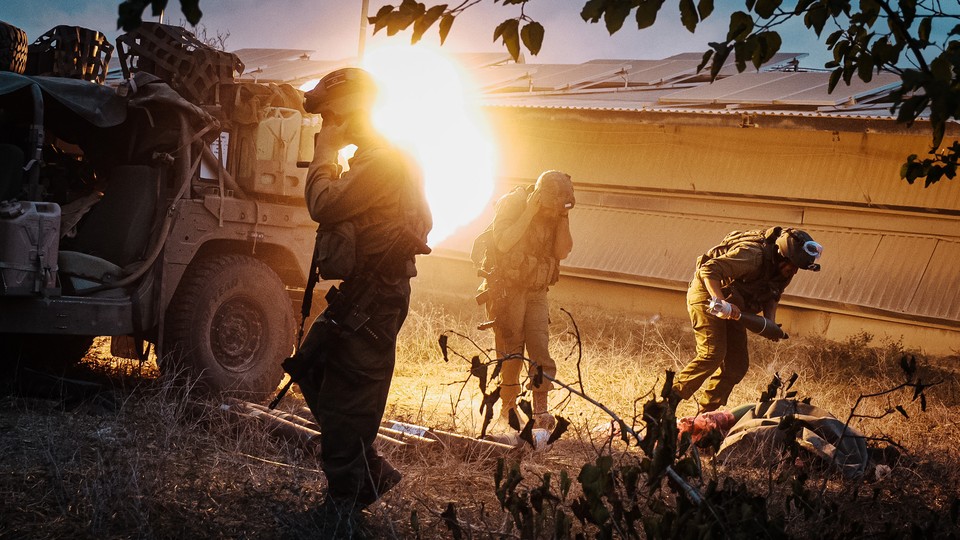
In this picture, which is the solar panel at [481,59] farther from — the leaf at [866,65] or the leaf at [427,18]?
the leaf at [427,18]

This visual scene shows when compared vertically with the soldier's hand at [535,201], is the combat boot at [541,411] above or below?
below

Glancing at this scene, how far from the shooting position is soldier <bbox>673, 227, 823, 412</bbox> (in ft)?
23.0

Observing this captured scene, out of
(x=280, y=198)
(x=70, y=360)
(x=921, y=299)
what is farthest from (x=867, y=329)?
(x=70, y=360)

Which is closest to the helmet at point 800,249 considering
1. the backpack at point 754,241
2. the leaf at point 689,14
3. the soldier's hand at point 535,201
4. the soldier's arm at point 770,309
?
the backpack at point 754,241

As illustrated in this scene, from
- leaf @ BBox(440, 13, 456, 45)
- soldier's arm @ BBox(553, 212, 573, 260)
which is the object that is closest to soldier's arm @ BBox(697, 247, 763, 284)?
soldier's arm @ BBox(553, 212, 573, 260)

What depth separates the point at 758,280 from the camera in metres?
7.27

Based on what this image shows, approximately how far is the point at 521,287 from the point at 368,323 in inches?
108

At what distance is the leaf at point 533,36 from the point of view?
9.84 ft

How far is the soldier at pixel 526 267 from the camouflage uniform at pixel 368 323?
8.18 feet

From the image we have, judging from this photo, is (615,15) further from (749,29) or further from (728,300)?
(728,300)

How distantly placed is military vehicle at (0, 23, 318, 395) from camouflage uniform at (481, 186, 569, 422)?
1.48 m

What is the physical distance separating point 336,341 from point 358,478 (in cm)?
64

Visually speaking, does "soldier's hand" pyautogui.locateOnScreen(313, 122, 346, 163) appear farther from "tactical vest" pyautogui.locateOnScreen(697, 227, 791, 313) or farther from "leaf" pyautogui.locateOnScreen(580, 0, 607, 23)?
"tactical vest" pyautogui.locateOnScreen(697, 227, 791, 313)

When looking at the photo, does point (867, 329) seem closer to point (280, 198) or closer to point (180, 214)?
point (280, 198)
